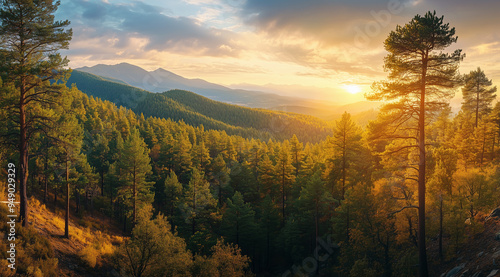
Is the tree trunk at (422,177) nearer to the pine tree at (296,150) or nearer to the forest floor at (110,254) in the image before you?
the forest floor at (110,254)

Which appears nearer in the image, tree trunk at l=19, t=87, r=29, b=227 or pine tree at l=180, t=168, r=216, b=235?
tree trunk at l=19, t=87, r=29, b=227

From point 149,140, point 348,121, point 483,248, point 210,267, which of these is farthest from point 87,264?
point 149,140

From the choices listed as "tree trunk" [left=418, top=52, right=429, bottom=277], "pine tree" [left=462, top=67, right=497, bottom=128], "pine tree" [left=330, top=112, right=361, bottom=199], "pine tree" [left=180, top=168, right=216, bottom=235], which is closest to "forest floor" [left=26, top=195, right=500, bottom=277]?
"tree trunk" [left=418, top=52, right=429, bottom=277]

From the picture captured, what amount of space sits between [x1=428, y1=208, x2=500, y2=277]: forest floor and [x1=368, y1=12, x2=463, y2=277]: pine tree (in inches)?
78.3

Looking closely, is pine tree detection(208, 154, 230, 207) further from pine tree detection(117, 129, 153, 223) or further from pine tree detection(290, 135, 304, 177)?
pine tree detection(117, 129, 153, 223)

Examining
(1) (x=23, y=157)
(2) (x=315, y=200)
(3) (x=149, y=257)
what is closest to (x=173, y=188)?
(2) (x=315, y=200)

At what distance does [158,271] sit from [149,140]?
56.2 metres

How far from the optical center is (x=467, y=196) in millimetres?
17547

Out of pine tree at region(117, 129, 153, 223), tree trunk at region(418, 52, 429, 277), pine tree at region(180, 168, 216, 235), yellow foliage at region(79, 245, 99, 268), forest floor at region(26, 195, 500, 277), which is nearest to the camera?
forest floor at region(26, 195, 500, 277)

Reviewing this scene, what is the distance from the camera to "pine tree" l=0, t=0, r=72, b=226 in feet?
48.1

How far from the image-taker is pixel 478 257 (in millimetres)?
12828

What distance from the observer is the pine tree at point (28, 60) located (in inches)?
577

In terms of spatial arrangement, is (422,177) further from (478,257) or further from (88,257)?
(88,257)

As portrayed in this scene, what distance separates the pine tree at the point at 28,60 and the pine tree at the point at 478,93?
51.4 meters
